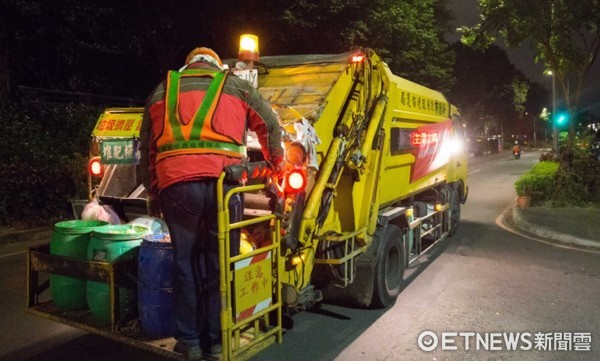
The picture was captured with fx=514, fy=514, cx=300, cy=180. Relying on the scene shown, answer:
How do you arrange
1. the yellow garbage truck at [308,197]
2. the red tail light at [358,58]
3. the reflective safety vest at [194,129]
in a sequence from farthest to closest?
the red tail light at [358,58] < the yellow garbage truck at [308,197] < the reflective safety vest at [194,129]

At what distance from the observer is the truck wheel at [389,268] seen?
5086 millimetres

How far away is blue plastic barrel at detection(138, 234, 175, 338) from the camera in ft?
10.9

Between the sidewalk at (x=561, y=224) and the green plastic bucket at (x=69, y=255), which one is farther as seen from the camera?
the sidewalk at (x=561, y=224)

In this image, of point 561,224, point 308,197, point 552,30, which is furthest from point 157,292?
point 552,30

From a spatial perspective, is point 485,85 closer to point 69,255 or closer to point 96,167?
point 96,167

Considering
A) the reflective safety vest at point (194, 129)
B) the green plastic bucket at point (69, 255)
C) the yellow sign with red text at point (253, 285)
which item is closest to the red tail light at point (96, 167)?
the green plastic bucket at point (69, 255)

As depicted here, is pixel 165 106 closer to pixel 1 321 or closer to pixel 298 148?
pixel 298 148

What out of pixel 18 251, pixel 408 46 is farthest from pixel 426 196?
pixel 408 46

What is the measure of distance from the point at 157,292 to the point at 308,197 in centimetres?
140

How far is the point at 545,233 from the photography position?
9.16 metres

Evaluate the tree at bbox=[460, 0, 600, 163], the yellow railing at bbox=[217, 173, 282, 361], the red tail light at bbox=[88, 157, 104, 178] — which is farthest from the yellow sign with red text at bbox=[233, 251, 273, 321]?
the tree at bbox=[460, 0, 600, 163]

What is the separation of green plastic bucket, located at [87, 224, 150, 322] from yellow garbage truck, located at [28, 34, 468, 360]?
0.36ft

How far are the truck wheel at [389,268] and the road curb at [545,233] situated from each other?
4.40 meters

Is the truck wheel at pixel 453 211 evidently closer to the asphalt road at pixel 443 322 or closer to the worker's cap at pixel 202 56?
the asphalt road at pixel 443 322
